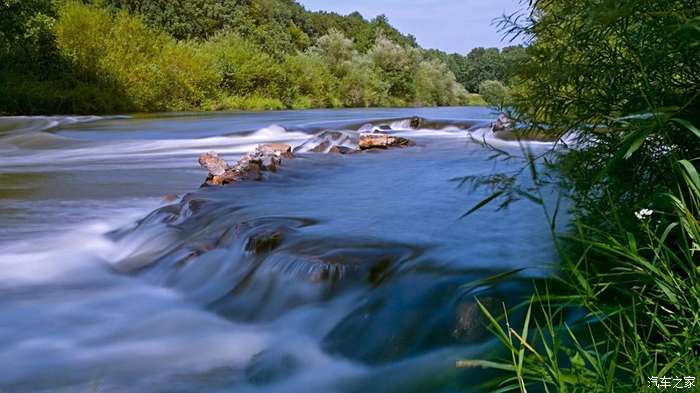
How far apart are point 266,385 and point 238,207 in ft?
9.20

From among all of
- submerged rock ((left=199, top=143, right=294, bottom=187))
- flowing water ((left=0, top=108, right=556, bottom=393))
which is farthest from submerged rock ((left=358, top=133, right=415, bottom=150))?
flowing water ((left=0, top=108, right=556, bottom=393))

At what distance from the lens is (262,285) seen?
414 centimetres

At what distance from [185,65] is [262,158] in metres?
24.2

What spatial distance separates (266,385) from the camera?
3098 millimetres

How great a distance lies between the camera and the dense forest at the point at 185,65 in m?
23.7

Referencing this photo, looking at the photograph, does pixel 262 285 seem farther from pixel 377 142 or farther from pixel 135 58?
pixel 135 58

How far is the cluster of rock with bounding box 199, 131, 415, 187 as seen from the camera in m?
7.62

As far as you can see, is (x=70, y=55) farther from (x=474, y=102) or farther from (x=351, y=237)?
(x=474, y=102)

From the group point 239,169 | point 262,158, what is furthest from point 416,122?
point 239,169

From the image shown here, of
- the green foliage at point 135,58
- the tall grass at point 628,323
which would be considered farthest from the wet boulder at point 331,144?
the green foliage at point 135,58

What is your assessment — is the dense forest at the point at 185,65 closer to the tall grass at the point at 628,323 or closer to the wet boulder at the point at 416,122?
the tall grass at the point at 628,323

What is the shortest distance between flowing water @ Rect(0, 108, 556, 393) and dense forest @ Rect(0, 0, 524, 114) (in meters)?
1.16

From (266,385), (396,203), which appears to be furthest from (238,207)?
(266,385)

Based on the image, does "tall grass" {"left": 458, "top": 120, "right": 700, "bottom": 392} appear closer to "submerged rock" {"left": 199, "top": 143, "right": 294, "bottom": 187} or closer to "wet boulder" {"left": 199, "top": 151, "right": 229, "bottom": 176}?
"submerged rock" {"left": 199, "top": 143, "right": 294, "bottom": 187}
